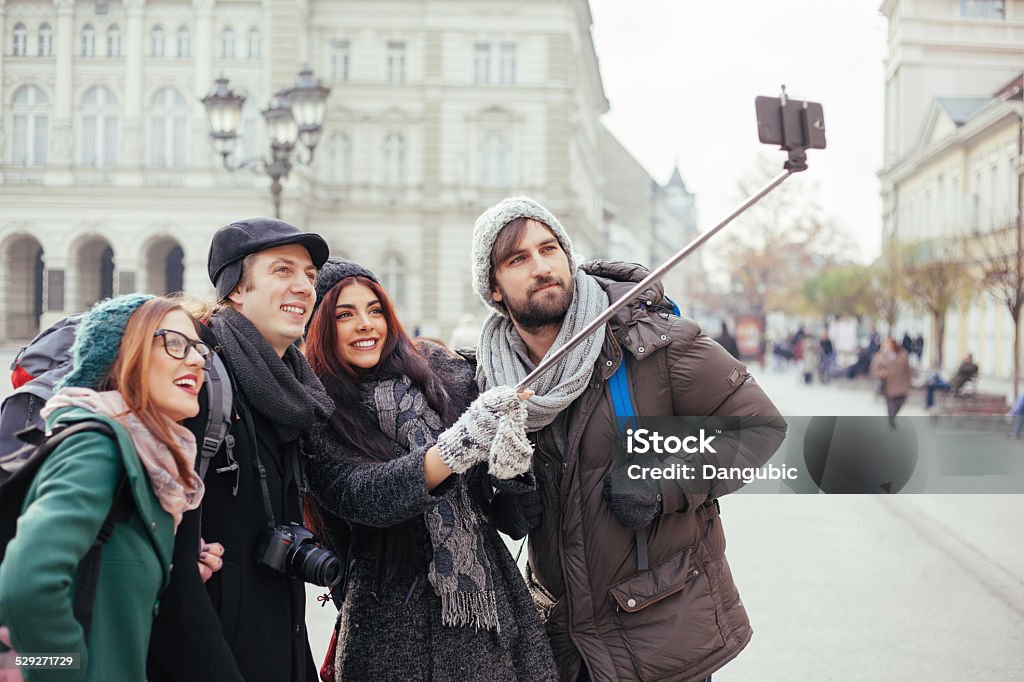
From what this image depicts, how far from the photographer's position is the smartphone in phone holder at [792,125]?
259 cm

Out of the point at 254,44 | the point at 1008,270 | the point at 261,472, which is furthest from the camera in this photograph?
the point at 254,44

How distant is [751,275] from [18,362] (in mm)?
53544

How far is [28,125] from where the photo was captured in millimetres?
30766

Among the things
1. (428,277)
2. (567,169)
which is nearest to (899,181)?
(567,169)

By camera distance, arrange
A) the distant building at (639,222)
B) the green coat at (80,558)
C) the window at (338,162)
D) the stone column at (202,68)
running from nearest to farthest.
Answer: the green coat at (80,558) < the stone column at (202,68) < the window at (338,162) < the distant building at (639,222)

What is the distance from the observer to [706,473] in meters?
2.70

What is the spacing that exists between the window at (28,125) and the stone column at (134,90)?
13.0 ft

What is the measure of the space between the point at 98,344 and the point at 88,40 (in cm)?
3537

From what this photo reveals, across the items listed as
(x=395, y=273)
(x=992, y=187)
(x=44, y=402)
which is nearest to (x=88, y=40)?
(x=395, y=273)

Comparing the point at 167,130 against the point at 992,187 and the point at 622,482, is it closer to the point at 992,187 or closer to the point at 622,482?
the point at 992,187

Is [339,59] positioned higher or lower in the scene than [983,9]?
higher

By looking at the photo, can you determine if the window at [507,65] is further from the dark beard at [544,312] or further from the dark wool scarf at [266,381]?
the dark wool scarf at [266,381]

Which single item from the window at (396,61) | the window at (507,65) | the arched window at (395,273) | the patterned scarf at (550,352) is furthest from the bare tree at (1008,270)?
the window at (396,61)

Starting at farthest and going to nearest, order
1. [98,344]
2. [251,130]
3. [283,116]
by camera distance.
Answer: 1. [251,130]
2. [283,116]
3. [98,344]
